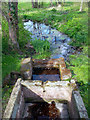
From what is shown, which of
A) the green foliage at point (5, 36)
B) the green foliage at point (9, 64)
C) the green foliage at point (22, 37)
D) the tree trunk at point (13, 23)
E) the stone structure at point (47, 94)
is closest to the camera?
the stone structure at point (47, 94)

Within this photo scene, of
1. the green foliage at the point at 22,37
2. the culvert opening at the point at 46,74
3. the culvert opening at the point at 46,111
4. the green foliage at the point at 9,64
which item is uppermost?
the green foliage at the point at 22,37

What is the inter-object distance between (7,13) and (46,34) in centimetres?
566

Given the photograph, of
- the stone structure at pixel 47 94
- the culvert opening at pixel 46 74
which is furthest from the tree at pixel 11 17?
the stone structure at pixel 47 94

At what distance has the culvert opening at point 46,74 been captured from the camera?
5465 millimetres

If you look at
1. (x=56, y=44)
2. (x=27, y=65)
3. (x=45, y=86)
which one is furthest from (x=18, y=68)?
(x=56, y=44)

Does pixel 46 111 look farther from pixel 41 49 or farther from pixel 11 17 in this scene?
pixel 11 17

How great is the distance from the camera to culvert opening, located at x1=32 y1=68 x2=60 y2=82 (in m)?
5.46

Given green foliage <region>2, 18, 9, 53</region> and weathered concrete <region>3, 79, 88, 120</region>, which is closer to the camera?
weathered concrete <region>3, 79, 88, 120</region>

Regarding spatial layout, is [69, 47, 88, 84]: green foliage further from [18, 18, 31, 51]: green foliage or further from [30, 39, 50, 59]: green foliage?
[18, 18, 31, 51]: green foliage

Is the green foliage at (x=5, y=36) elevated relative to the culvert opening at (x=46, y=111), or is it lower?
elevated

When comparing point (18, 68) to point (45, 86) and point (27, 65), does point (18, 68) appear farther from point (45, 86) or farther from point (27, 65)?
point (45, 86)

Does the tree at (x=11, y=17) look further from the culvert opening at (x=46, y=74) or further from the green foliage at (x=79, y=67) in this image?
the green foliage at (x=79, y=67)

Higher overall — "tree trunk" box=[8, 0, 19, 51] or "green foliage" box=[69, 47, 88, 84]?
"tree trunk" box=[8, 0, 19, 51]

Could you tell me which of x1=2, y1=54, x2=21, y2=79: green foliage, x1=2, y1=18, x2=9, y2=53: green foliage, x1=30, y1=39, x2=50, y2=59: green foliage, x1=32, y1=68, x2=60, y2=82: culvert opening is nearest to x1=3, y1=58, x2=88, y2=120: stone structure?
x1=32, y1=68, x2=60, y2=82: culvert opening
